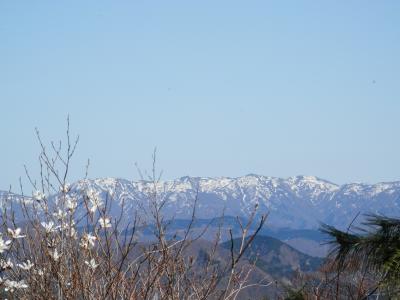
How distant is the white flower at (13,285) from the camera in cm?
473

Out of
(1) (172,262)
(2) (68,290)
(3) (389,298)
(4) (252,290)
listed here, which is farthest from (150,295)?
(4) (252,290)

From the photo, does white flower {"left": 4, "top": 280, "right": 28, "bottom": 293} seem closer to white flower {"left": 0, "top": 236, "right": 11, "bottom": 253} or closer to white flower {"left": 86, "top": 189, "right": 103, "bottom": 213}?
white flower {"left": 0, "top": 236, "right": 11, "bottom": 253}

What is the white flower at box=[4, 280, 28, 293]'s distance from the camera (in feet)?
15.5

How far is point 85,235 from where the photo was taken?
16.5 feet

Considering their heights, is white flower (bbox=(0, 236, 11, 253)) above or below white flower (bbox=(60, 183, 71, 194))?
below

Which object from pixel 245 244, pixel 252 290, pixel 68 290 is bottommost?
pixel 252 290

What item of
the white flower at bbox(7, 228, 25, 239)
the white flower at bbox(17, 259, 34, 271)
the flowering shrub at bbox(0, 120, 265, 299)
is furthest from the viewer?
the white flower at bbox(7, 228, 25, 239)

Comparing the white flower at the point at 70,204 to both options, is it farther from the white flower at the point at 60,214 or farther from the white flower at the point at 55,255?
the white flower at the point at 55,255

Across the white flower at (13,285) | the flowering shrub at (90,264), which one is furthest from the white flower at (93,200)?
the white flower at (13,285)

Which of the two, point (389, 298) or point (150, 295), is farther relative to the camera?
point (389, 298)

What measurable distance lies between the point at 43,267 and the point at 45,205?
0.48 meters

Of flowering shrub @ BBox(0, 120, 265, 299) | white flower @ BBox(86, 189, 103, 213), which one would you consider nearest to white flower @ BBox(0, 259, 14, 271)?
flowering shrub @ BBox(0, 120, 265, 299)

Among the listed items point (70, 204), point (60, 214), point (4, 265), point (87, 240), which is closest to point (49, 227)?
point (60, 214)

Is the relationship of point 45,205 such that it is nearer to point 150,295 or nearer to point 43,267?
point 43,267
